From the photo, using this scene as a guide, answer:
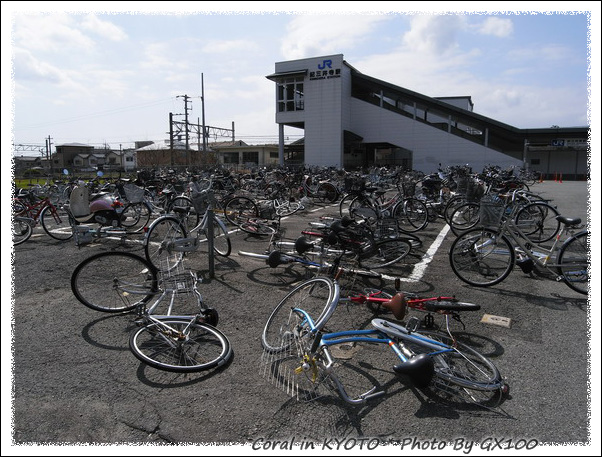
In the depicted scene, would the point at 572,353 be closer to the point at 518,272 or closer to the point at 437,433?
the point at 437,433

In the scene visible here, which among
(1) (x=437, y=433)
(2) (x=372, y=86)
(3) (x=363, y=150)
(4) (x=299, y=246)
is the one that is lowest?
(1) (x=437, y=433)

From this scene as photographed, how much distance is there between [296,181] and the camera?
52.9ft

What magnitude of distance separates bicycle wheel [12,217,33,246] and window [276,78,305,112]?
31.5 metres

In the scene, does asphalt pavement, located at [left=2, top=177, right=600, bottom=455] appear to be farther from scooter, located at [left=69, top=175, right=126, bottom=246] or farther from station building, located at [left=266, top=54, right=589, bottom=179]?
station building, located at [left=266, top=54, right=589, bottom=179]

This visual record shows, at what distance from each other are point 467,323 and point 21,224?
8.30 meters

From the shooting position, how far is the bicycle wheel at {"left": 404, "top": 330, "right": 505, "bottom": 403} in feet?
8.49

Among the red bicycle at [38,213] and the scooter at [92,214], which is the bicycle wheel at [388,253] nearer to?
the scooter at [92,214]

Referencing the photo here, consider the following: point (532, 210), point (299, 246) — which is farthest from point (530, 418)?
point (532, 210)

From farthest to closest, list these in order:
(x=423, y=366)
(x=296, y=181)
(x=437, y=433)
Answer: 1. (x=296, y=181)
2. (x=423, y=366)
3. (x=437, y=433)

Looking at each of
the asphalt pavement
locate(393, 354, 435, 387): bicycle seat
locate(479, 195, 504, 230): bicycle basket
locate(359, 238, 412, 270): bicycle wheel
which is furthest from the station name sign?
locate(393, 354, 435, 387): bicycle seat

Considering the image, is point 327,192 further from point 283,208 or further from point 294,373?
point 294,373

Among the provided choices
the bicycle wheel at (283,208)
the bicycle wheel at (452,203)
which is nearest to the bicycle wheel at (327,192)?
the bicycle wheel at (283,208)

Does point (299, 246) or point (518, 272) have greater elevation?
point (299, 246)

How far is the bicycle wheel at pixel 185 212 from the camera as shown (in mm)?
6116
